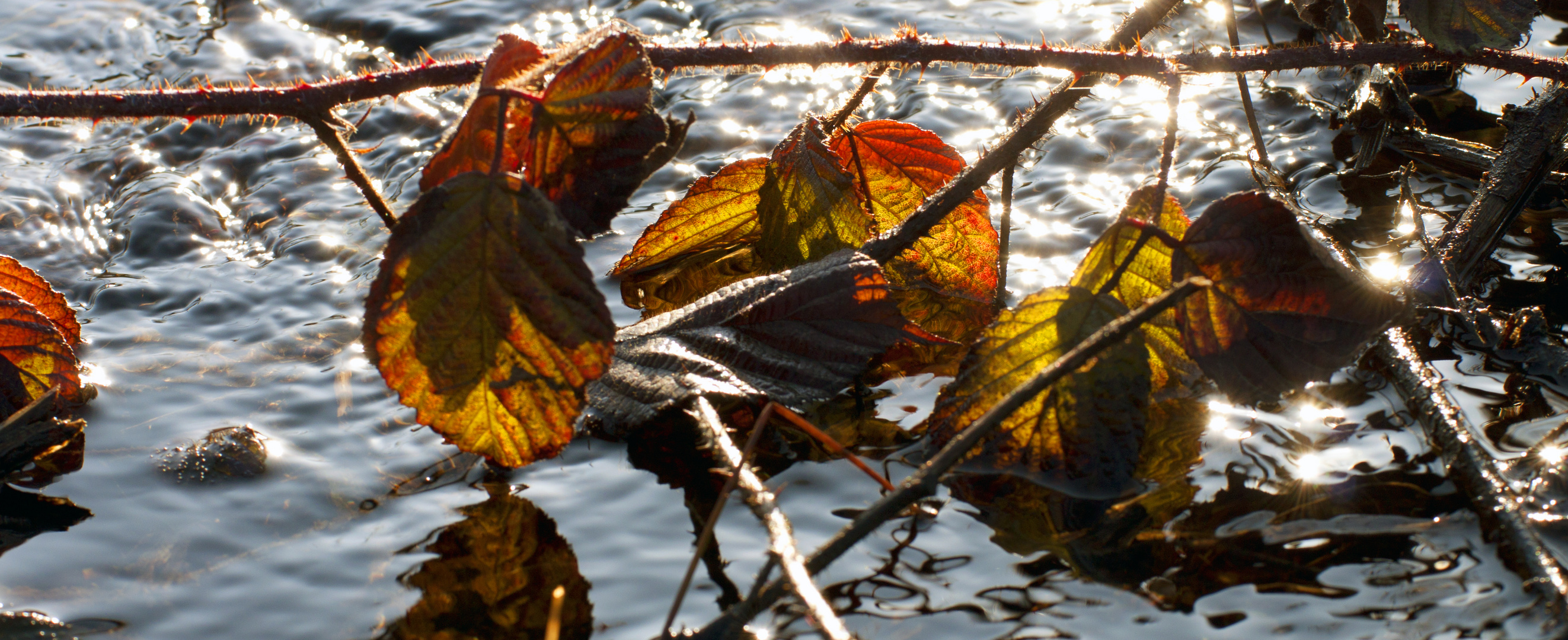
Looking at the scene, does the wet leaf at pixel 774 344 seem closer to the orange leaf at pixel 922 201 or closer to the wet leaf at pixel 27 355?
the orange leaf at pixel 922 201

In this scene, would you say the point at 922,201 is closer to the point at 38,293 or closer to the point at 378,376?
the point at 378,376

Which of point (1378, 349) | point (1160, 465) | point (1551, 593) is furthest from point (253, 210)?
point (1551, 593)

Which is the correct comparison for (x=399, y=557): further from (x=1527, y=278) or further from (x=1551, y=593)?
(x=1527, y=278)

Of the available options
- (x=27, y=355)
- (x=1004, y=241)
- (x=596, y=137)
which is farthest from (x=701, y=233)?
(x=27, y=355)

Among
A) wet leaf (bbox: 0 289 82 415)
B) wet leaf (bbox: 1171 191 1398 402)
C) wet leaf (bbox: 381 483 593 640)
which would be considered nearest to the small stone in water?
wet leaf (bbox: 0 289 82 415)

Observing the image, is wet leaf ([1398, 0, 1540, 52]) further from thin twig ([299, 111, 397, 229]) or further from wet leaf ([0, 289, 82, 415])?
wet leaf ([0, 289, 82, 415])

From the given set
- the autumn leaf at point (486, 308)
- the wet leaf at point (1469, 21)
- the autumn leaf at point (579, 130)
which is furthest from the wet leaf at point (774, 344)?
A: the wet leaf at point (1469, 21)
